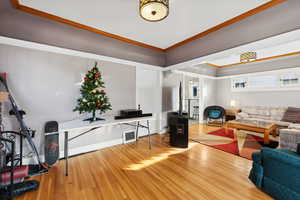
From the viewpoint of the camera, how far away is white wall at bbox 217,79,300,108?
4.30 metres

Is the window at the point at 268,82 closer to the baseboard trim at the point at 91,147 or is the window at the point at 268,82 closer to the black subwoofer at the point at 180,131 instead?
the black subwoofer at the point at 180,131

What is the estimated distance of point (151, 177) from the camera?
1877 mm

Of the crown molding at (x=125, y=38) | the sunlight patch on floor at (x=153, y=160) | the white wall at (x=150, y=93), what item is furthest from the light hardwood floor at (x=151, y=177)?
the crown molding at (x=125, y=38)

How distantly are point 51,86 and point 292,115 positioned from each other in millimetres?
6916

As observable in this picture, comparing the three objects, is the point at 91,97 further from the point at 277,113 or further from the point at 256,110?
the point at 277,113

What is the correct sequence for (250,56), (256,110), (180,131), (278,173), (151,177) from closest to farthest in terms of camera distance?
(278,173)
(151,177)
(180,131)
(250,56)
(256,110)

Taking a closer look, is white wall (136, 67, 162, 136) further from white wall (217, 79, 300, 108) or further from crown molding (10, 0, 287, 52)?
white wall (217, 79, 300, 108)

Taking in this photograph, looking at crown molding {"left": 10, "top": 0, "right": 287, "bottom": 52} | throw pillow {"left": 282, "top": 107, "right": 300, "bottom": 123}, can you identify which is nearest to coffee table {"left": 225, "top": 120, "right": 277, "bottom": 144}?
throw pillow {"left": 282, "top": 107, "right": 300, "bottom": 123}

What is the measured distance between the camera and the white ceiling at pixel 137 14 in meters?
1.99

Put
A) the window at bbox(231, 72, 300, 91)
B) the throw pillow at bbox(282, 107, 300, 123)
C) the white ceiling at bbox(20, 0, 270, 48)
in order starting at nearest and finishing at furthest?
the white ceiling at bbox(20, 0, 270, 48) < the throw pillow at bbox(282, 107, 300, 123) < the window at bbox(231, 72, 300, 91)

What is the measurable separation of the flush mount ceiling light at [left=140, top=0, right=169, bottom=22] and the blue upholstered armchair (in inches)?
90.9

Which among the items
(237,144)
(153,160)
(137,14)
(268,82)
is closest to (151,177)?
(153,160)

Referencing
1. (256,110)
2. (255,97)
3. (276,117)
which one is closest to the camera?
(276,117)

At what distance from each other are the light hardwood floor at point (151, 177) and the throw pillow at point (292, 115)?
125 inches
